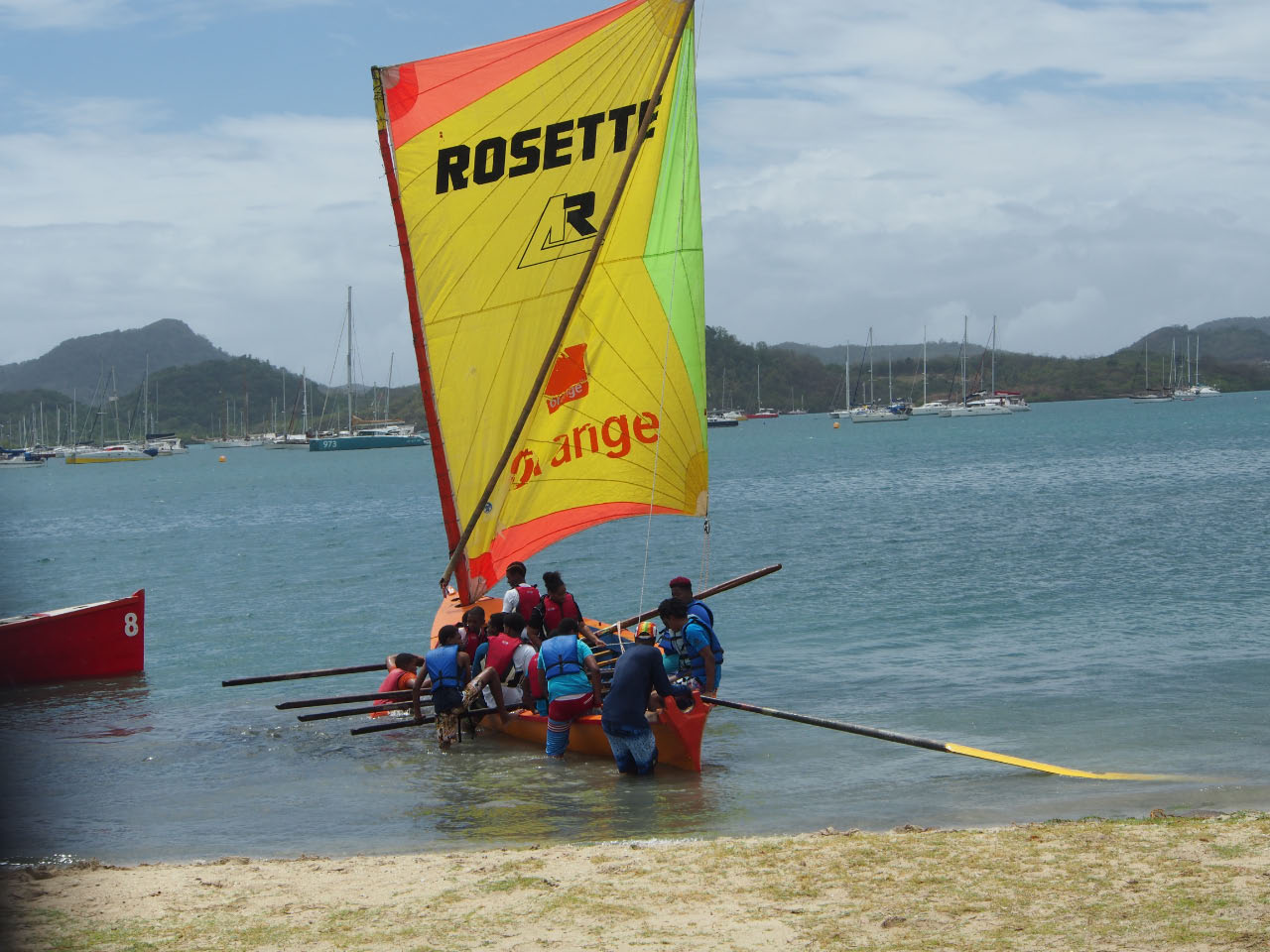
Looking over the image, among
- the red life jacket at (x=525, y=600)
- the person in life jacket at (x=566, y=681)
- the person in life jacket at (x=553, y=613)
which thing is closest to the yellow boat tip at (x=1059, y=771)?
the person in life jacket at (x=566, y=681)

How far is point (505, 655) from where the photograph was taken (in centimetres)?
1506

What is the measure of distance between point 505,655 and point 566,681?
4.07 ft

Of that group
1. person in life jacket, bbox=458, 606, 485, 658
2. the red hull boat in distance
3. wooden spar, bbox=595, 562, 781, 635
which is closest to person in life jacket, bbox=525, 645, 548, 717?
person in life jacket, bbox=458, 606, 485, 658

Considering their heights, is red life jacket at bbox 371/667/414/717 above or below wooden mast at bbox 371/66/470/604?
below

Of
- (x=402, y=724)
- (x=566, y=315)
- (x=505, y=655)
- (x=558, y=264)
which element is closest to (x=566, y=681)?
(x=505, y=655)

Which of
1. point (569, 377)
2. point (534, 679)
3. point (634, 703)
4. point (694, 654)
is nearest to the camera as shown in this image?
point (634, 703)

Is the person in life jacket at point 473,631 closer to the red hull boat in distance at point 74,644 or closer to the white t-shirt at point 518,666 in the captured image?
the white t-shirt at point 518,666

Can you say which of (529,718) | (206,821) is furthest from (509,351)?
A: (206,821)

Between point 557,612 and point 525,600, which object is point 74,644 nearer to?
point 525,600

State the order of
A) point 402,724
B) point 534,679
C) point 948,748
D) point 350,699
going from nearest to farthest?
point 948,748 < point 402,724 < point 534,679 < point 350,699

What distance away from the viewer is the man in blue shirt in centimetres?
1280

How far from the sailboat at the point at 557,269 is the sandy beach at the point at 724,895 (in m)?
4.89

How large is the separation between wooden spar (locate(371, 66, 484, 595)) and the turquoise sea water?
8.38 ft

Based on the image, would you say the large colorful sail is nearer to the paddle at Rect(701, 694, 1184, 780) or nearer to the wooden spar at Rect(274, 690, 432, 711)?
the wooden spar at Rect(274, 690, 432, 711)
